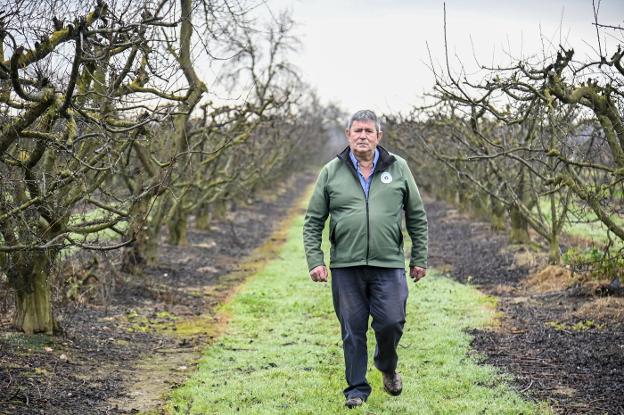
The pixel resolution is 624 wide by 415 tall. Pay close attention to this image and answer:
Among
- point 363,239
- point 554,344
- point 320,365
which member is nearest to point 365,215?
point 363,239

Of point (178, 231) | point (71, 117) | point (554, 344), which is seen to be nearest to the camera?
point (71, 117)

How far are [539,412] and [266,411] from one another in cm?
208

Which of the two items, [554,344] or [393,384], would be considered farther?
[554,344]

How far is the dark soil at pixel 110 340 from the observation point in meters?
6.91

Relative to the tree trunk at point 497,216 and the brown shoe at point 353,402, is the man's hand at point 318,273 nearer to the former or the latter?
the brown shoe at point 353,402

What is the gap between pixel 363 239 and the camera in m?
6.13

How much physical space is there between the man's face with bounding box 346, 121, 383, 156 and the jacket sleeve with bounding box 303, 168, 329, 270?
0.33 m

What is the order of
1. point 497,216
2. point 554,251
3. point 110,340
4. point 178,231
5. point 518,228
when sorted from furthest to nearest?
point 497,216 → point 178,231 → point 518,228 → point 554,251 → point 110,340

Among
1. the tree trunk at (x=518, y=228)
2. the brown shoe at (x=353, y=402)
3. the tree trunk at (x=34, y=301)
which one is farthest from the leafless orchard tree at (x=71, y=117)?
the tree trunk at (x=518, y=228)

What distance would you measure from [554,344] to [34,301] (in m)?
5.62

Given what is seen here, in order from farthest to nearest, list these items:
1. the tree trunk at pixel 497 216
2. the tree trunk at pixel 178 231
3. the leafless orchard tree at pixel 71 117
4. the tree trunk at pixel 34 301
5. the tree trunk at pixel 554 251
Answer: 1. the tree trunk at pixel 497 216
2. the tree trunk at pixel 178 231
3. the tree trunk at pixel 554 251
4. the tree trunk at pixel 34 301
5. the leafless orchard tree at pixel 71 117

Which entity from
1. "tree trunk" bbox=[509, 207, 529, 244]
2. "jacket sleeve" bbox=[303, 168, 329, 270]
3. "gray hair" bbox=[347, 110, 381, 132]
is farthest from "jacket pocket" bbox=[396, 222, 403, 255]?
"tree trunk" bbox=[509, 207, 529, 244]

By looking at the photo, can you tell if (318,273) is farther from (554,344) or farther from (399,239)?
(554,344)

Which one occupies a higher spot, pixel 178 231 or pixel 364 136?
pixel 364 136
